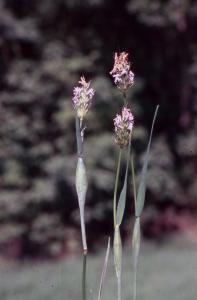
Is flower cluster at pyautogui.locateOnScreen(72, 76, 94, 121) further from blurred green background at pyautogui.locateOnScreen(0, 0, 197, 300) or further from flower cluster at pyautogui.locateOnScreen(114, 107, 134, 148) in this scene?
blurred green background at pyautogui.locateOnScreen(0, 0, 197, 300)

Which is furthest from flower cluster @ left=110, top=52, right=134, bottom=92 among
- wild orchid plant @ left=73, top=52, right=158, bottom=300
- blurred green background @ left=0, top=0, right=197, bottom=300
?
blurred green background @ left=0, top=0, right=197, bottom=300

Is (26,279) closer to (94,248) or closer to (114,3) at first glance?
(94,248)

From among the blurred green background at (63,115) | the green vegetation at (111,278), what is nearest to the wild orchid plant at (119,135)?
the green vegetation at (111,278)

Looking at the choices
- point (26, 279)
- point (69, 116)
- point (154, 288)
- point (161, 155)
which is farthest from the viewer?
point (161, 155)

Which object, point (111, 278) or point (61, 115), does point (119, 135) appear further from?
point (61, 115)

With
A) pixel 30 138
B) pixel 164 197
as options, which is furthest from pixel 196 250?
pixel 30 138

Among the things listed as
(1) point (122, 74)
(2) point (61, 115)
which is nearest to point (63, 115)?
(2) point (61, 115)

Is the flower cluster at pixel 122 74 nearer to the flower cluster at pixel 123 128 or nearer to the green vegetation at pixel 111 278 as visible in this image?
the flower cluster at pixel 123 128
